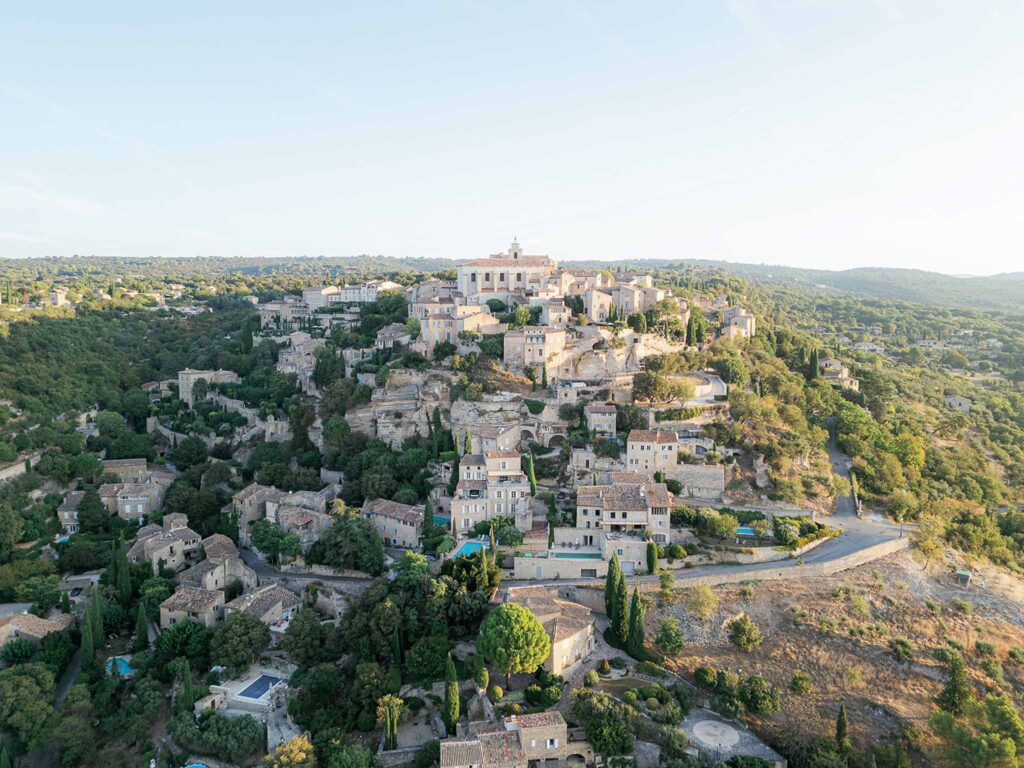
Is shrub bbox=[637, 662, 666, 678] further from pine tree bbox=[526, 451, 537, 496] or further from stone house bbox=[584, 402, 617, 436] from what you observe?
stone house bbox=[584, 402, 617, 436]

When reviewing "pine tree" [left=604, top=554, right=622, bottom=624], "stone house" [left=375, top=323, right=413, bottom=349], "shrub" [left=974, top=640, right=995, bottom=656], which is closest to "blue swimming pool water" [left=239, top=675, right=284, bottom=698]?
"pine tree" [left=604, top=554, right=622, bottom=624]

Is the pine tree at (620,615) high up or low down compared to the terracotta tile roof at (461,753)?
up

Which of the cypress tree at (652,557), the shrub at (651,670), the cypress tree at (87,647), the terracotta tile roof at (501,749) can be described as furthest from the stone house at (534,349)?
the cypress tree at (87,647)

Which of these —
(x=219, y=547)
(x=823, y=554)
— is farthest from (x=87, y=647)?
(x=823, y=554)

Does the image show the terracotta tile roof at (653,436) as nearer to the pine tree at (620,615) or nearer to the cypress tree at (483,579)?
the pine tree at (620,615)

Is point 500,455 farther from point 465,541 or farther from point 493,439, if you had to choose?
point 465,541
